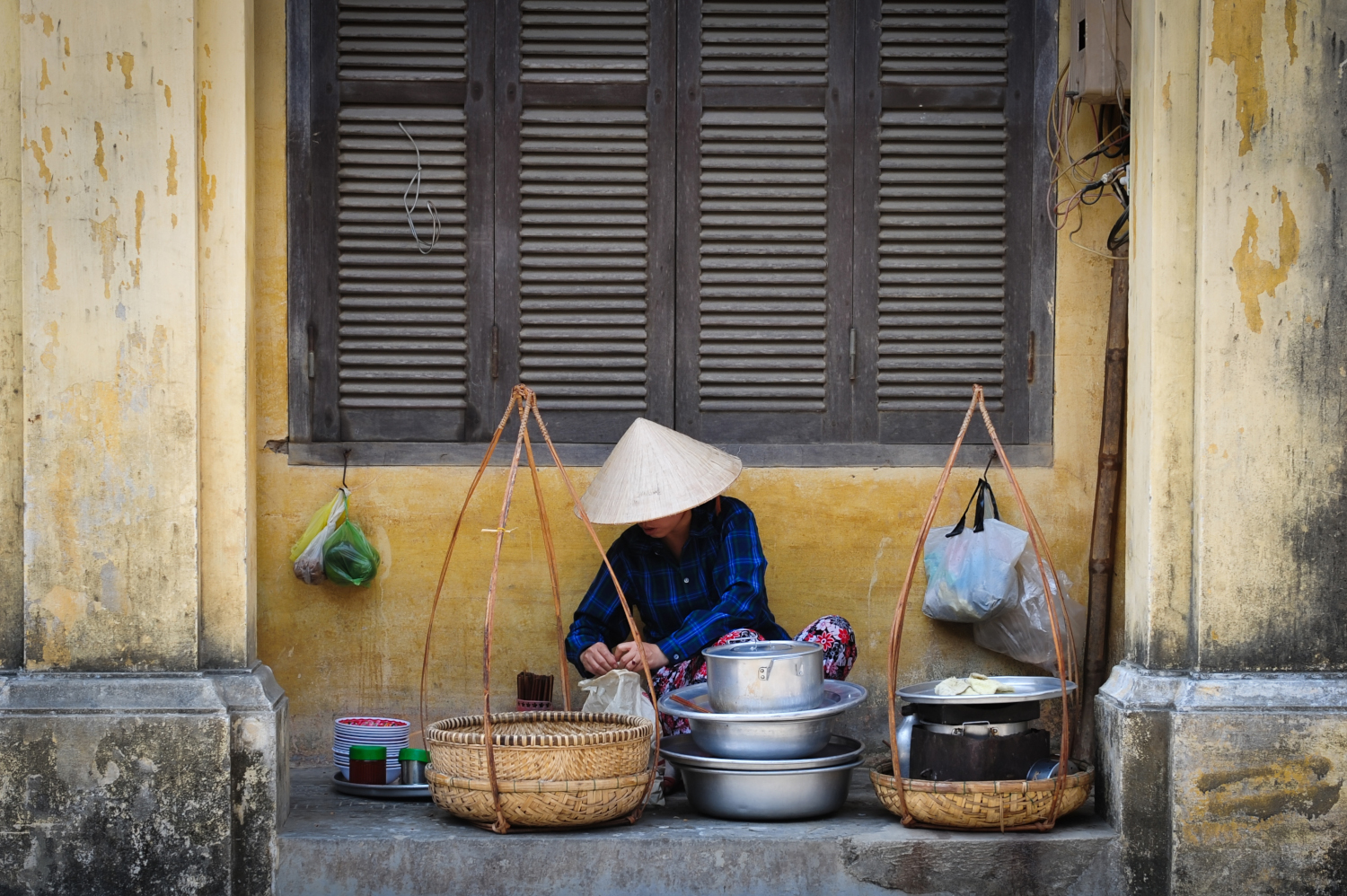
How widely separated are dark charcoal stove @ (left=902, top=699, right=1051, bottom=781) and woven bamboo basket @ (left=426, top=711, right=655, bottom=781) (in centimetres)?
83

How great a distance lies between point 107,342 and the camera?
362 centimetres

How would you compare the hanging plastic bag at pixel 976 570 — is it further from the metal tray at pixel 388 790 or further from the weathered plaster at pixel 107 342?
the weathered plaster at pixel 107 342

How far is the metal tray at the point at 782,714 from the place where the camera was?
12.1ft

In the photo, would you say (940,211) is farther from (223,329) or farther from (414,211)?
(223,329)

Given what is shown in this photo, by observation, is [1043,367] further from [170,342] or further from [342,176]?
[170,342]

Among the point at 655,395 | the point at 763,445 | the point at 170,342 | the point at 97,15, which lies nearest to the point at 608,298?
the point at 655,395

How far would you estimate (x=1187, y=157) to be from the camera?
12.4 ft

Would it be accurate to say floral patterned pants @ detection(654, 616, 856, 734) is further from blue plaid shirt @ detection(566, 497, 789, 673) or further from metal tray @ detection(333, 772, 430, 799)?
metal tray @ detection(333, 772, 430, 799)

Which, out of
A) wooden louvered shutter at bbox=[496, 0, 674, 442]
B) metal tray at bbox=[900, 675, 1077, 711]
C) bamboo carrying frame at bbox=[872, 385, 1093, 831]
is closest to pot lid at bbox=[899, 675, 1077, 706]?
metal tray at bbox=[900, 675, 1077, 711]

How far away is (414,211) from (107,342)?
1.29m

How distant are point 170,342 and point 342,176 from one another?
3.76ft

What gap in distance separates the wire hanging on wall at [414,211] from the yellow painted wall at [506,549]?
439 millimetres

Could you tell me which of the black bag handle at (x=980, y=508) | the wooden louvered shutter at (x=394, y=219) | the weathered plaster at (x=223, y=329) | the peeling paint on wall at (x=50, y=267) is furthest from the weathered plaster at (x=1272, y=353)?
the peeling paint on wall at (x=50, y=267)

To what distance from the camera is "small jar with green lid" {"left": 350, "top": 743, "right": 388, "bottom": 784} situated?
4129 millimetres
